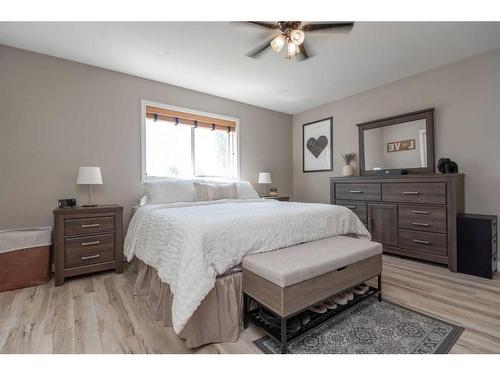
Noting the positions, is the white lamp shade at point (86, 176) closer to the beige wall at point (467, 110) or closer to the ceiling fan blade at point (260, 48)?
the ceiling fan blade at point (260, 48)

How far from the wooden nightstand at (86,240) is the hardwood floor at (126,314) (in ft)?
0.44

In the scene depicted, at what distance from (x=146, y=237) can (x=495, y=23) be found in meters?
3.75

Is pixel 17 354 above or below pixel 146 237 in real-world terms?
below

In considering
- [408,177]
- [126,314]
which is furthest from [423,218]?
[126,314]

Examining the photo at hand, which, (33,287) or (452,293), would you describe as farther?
(33,287)

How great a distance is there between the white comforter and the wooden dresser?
1167 millimetres

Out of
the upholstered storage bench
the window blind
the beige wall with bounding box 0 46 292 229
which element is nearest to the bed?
the upholstered storage bench

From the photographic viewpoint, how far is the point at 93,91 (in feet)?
9.55

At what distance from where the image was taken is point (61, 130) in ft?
8.93

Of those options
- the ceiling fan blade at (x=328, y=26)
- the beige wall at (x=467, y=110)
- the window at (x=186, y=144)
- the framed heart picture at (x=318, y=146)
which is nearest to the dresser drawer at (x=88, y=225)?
the window at (x=186, y=144)

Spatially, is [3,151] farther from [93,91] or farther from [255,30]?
[255,30]

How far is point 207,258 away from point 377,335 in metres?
1.19

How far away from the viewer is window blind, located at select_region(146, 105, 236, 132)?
3.38 m
